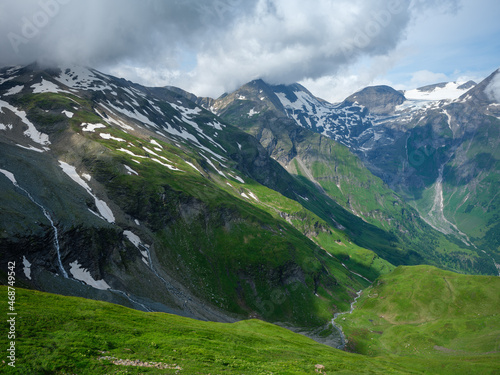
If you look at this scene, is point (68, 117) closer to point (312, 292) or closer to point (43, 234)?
point (43, 234)

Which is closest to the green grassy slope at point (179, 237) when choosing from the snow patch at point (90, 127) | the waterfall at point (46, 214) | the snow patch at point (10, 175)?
the snow patch at point (10, 175)

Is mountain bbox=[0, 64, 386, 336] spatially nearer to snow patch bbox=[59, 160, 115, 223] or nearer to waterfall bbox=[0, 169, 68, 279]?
waterfall bbox=[0, 169, 68, 279]

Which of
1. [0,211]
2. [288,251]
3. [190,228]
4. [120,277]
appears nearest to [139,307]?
[120,277]

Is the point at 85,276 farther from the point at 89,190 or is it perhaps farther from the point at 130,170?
the point at 130,170

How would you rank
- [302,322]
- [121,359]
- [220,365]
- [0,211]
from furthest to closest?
[302,322]
[0,211]
[220,365]
[121,359]

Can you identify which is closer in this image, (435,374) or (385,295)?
(435,374)

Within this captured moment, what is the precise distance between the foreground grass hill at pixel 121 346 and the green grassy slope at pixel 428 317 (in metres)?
68.9

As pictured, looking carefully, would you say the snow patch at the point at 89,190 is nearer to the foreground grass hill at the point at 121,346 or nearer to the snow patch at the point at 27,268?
the snow patch at the point at 27,268

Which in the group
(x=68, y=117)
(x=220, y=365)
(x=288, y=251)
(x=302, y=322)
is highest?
(x=68, y=117)

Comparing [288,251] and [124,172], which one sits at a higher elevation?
[124,172]

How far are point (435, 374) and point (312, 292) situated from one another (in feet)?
286

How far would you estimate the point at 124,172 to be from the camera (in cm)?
14725

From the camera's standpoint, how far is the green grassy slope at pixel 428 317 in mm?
99562

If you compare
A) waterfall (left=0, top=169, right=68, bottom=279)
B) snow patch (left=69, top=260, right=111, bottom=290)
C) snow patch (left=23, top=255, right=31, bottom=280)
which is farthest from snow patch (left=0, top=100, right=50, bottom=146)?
snow patch (left=23, top=255, right=31, bottom=280)
